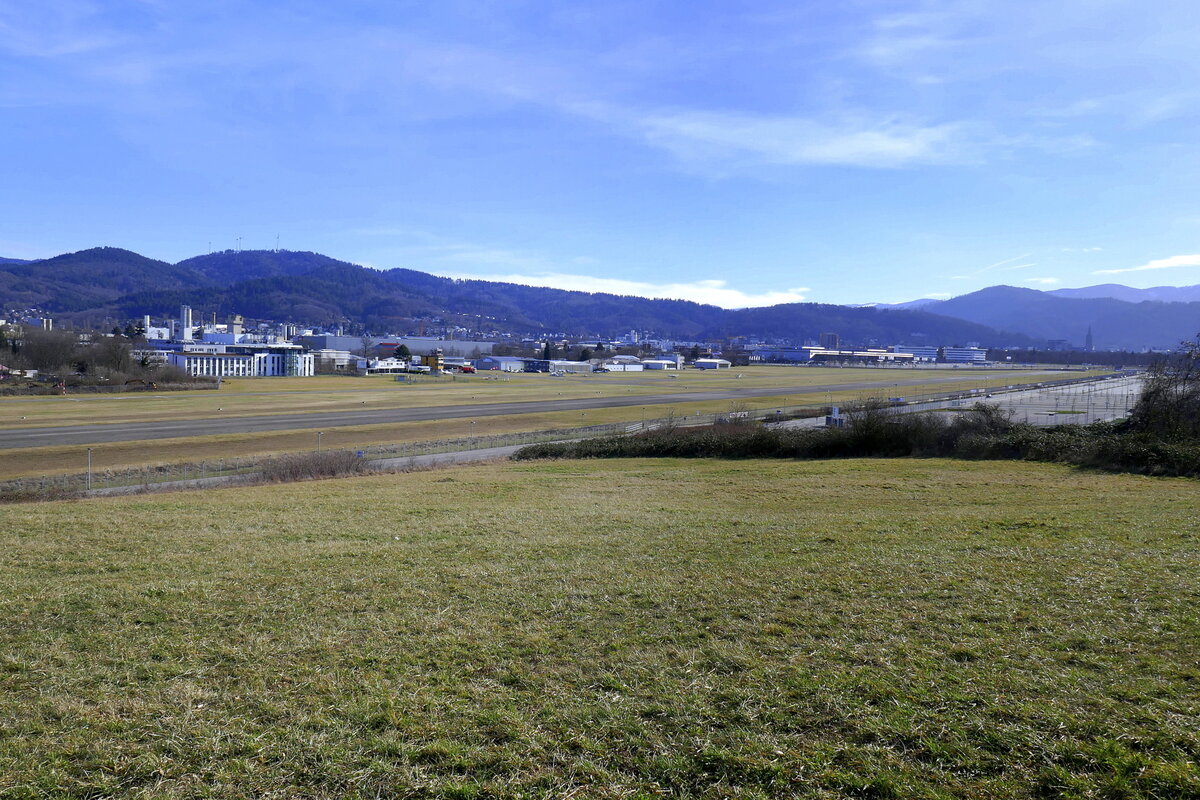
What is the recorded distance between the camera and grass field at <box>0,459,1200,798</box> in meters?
5.11

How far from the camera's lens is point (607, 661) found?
721cm

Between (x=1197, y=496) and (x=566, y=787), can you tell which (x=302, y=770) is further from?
(x=1197, y=496)

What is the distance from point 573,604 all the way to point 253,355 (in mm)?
130810

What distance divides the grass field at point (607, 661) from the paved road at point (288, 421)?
107ft

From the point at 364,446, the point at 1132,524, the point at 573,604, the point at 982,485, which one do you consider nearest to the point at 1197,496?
the point at 982,485

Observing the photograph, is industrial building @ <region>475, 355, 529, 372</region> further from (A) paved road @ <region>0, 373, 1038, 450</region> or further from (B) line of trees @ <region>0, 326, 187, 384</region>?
(A) paved road @ <region>0, 373, 1038, 450</region>

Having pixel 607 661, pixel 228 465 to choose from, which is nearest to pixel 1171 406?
pixel 607 661

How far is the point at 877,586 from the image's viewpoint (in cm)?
975

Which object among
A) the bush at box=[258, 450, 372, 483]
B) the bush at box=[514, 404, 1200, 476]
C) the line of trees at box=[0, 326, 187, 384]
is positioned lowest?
the bush at box=[258, 450, 372, 483]

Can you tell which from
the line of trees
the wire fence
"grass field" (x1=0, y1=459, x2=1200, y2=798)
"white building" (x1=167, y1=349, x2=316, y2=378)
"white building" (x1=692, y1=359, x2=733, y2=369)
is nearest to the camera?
"grass field" (x1=0, y1=459, x2=1200, y2=798)

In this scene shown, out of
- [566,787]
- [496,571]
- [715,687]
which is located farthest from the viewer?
[496,571]

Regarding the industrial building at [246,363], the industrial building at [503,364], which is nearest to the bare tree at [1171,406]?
the industrial building at [246,363]

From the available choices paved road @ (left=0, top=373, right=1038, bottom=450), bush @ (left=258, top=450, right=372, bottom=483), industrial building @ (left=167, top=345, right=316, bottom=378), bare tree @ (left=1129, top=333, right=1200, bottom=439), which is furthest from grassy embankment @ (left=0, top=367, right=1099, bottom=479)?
bare tree @ (left=1129, top=333, right=1200, bottom=439)

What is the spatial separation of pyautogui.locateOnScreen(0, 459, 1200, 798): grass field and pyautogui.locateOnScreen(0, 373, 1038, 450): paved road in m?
32.5
